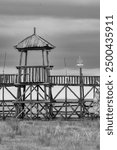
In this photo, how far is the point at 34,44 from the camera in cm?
3469

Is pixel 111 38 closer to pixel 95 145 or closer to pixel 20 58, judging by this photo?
pixel 95 145

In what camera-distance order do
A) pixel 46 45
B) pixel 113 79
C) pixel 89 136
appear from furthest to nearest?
pixel 46 45 < pixel 89 136 < pixel 113 79

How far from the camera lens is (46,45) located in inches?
1362

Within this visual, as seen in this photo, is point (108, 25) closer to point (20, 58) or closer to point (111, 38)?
point (111, 38)

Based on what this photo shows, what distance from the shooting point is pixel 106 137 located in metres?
10.5

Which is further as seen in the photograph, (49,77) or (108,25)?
(49,77)

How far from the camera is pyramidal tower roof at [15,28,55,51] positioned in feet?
114

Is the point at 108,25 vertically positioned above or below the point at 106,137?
above

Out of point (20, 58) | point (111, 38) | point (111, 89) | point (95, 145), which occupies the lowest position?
point (95, 145)

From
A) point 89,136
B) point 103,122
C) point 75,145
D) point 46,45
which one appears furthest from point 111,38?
point 46,45

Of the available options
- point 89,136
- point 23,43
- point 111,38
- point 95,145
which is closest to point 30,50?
point 23,43

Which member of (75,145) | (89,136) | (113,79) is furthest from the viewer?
(89,136)

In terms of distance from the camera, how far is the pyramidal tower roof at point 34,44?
114ft

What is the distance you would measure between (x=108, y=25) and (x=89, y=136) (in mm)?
10136
